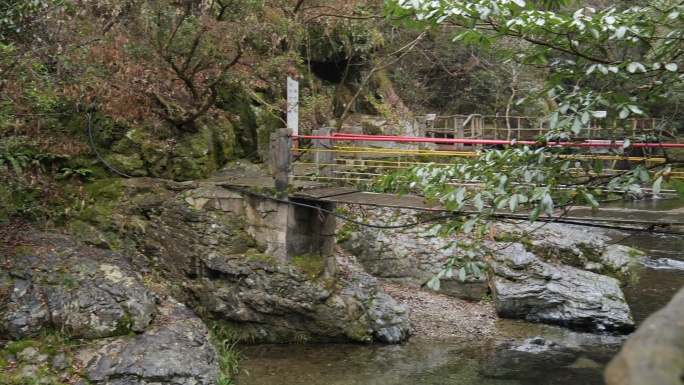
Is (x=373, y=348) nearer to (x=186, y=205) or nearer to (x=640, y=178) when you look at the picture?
(x=186, y=205)

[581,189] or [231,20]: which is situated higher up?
[231,20]

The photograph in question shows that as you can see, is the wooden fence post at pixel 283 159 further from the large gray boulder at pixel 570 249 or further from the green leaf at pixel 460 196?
the large gray boulder at pixel 570 249

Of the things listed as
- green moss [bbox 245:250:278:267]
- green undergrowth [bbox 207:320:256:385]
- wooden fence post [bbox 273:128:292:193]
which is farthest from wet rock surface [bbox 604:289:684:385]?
green moss [bbox 245:250:278:267]

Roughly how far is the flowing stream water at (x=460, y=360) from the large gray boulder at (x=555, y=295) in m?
Answer: 0.28

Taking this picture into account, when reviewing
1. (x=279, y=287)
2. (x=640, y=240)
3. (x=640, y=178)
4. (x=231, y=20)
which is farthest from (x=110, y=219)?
(x=640, y=240)

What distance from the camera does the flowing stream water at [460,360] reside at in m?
7.49

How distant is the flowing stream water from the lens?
749 centimetres

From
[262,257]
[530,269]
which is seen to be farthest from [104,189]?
[530,269]

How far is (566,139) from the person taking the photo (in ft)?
14.1

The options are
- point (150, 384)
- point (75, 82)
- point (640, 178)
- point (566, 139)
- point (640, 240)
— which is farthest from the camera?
point (640, 240)

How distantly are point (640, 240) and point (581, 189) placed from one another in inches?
558

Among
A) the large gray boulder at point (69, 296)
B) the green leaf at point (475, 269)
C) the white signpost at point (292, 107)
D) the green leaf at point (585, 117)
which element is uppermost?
the white signpost at point (292, 107)

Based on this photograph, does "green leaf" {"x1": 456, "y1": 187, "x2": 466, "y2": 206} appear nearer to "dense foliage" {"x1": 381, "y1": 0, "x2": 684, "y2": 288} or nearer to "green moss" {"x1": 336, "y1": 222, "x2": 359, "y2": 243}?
"dense foliage" {"x1": 381, "y1": 0, "x2": 684, "y2": 288}

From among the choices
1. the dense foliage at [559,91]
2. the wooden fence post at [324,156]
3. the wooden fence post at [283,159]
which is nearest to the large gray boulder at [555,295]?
the wooden fence post at [324,156]
